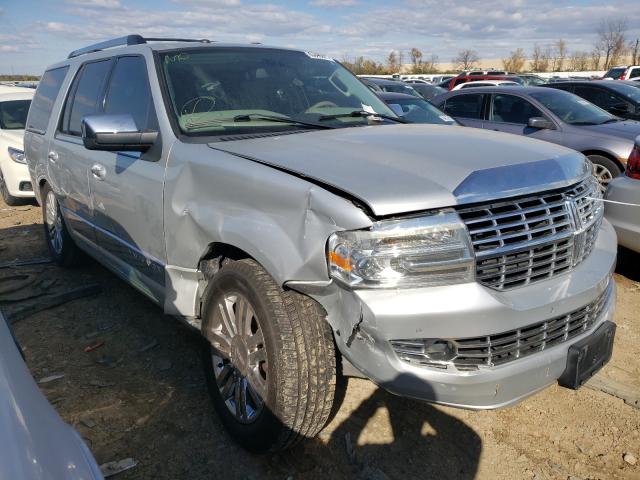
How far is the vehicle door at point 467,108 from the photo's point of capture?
7992mm

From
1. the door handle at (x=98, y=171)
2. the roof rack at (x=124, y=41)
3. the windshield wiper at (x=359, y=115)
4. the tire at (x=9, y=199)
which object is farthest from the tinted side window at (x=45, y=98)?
the tire at (x=9, y=199)

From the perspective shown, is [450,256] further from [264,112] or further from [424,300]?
[264,112]

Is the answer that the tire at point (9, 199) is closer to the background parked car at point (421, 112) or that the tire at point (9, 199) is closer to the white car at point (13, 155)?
the white car at point (13, 155)

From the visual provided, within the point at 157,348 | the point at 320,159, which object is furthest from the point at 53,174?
the point at 320,159

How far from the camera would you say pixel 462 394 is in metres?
1.99

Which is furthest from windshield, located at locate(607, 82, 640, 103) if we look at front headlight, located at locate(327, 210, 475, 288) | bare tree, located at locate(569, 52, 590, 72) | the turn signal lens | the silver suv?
bare tree, located at locate(569, 52, 590, 72)

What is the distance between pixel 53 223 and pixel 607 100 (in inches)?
359

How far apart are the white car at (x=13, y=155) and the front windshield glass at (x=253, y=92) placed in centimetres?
571

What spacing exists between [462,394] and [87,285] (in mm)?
3732

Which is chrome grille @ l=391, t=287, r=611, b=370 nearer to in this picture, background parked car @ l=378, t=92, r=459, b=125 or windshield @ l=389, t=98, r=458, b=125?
background parked car @ l=378, t=92, r=459, b=125

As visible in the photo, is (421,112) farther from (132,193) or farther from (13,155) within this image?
(13,155)

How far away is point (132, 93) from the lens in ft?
11.0

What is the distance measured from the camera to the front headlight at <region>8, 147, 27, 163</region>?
7.95 meters

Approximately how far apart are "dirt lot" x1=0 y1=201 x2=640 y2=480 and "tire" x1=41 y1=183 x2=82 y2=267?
1.29 m
